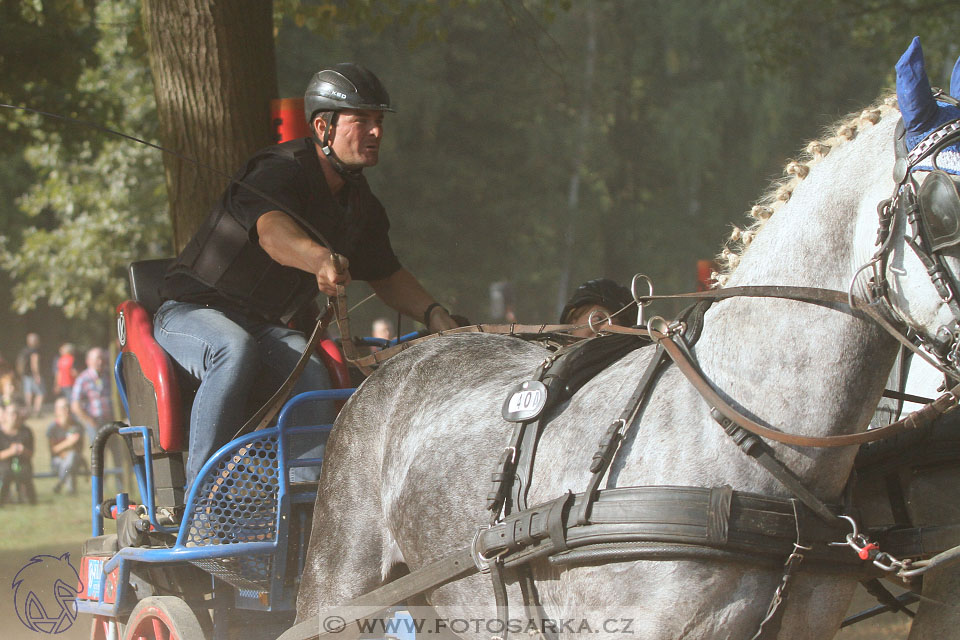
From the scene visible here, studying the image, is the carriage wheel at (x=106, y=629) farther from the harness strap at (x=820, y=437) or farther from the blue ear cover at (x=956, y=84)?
the blue ear cover at (x=956, y=84)

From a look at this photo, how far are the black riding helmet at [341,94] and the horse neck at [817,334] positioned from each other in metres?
1.94

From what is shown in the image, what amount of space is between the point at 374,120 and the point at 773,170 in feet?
67.5

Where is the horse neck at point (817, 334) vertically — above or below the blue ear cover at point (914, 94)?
below

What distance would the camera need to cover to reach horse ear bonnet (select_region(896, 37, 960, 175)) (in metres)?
2.25

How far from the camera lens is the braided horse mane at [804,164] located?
8.33 ft

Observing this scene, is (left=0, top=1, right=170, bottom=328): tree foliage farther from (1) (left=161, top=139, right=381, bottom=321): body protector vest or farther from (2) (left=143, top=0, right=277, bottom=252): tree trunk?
(1) (left=161, top=139, right=381, bottom=321): body protector vest

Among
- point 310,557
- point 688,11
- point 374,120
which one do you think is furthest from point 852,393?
point 688,11

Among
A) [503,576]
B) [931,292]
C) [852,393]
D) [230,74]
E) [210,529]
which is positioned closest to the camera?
[931,292]

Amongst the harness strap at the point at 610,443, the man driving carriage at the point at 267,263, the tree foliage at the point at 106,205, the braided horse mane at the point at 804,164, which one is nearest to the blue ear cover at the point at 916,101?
the braided horse mane at the point at 804,164

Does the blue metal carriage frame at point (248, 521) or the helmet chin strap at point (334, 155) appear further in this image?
the helmet chin strap at point (334, 155)

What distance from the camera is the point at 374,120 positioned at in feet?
13.6

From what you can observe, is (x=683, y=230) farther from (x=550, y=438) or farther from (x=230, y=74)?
(x=550, y=438)

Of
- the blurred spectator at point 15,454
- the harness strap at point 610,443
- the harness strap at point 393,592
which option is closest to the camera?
the harness strap at point 610,443

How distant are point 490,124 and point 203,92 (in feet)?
46.4
